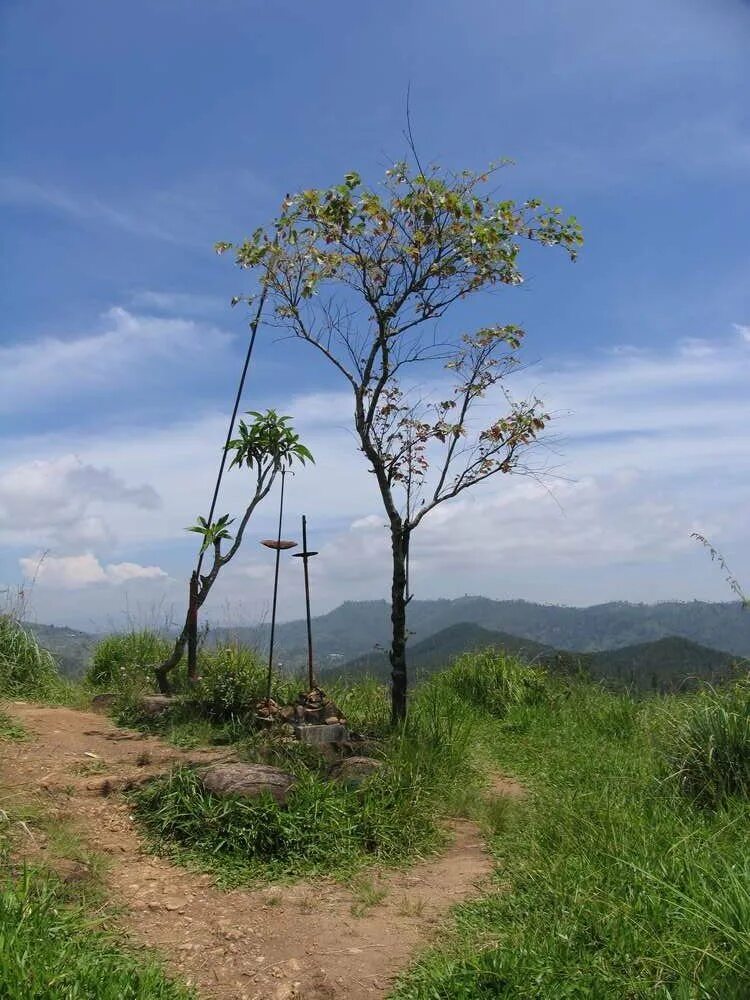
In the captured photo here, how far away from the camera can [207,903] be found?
4.23 metres

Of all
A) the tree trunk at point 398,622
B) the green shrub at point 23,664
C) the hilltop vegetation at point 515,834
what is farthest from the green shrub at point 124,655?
the tree trunk at point 398,622

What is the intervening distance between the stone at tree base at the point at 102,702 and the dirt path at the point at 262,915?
2.83 metres

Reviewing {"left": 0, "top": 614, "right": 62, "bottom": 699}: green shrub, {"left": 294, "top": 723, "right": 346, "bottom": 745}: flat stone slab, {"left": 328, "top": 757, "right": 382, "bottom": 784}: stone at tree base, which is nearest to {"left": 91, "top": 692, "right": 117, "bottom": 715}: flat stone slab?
{"left": 0, "top": 614, "right": 62, "bottom": 699}: green shrub

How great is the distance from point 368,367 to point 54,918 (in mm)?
5401

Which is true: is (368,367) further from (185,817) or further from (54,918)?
(54,918)

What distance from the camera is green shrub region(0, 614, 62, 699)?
30.1ft

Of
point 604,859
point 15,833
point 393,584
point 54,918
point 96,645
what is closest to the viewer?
point 54,918

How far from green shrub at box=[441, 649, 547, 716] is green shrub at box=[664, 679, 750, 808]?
4.07 m

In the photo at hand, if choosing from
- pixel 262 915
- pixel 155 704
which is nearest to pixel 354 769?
pixel 262 915

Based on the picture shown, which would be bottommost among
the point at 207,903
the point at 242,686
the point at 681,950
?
the point at 207,903

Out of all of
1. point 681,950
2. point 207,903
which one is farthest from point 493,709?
point 681,950

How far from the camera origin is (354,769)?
578 centimetres

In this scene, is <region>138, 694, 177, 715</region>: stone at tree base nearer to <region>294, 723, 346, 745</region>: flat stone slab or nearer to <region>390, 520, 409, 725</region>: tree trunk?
<region>294, 723, 346, 745</region>: flat stone slab

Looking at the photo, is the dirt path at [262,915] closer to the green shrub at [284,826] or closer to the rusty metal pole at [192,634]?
the green shrub at [284,826]
